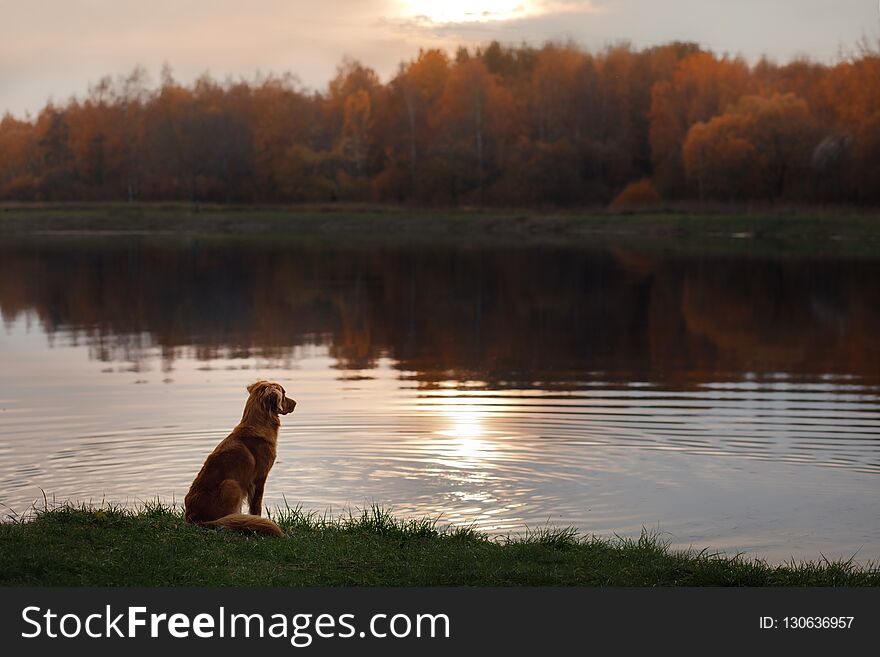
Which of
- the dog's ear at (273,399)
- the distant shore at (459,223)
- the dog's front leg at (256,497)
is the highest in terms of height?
the distant shore at (459,223)

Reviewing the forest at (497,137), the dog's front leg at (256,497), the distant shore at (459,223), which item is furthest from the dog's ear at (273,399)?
the forest at (497,137)

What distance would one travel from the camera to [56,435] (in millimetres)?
16125

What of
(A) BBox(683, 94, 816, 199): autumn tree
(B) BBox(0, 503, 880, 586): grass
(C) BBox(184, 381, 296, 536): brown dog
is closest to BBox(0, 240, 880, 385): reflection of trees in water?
(C) BBox(184, 381, 296, 536): brown dog

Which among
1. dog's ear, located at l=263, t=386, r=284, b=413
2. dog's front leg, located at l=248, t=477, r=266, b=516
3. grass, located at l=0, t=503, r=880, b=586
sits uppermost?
dog's ear, located at l=263, t=386, r=284, b=413

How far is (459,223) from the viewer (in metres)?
88.1

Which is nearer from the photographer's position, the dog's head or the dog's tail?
the dog's tail

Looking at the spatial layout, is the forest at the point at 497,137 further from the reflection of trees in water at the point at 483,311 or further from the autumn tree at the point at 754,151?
the reflection of trees in water at the point at 483,311

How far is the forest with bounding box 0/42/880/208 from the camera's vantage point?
89.4 meters

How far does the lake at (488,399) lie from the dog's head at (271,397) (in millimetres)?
2330

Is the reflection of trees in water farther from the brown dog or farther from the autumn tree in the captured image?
the autumn tree

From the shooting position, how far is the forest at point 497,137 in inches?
3521

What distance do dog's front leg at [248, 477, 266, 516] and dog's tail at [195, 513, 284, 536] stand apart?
459 millimetres

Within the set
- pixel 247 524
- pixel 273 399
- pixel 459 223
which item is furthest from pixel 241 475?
pixel 459 223

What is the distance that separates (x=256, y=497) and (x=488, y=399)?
30.9 feet
